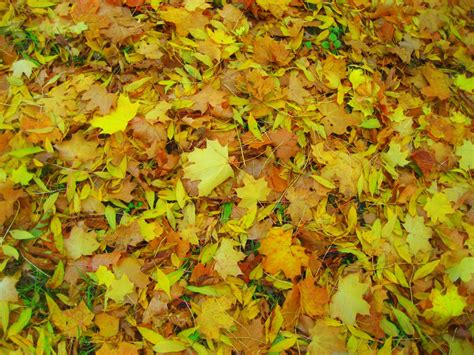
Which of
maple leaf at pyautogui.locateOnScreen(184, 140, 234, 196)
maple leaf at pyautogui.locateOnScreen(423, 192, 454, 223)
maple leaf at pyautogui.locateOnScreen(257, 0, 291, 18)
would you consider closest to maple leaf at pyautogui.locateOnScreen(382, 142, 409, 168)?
maple leaf at pyautogui.locateOnScreen(423, 192, 454, 223)

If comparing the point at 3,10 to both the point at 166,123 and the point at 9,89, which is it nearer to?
the point at 9,89

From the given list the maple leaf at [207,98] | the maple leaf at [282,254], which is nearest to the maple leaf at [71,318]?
the maple leaf at [282,254]

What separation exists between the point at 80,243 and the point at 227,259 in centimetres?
50

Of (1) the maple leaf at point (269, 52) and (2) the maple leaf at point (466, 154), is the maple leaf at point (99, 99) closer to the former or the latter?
(1) the maple leaf at point (269, 52)

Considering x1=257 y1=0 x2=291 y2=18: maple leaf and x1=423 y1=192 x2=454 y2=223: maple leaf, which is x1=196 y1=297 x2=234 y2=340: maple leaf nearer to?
x1=423 y1=192 x2=454 y2=223: maple leaf

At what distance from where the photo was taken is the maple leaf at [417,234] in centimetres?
166

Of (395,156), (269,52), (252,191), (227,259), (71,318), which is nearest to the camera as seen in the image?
(71,318)

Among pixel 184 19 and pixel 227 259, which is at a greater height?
pixel 184 19

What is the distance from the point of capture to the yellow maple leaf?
1.69m

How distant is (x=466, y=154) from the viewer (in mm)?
1854

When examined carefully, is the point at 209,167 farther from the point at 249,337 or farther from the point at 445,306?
the point at 445,306

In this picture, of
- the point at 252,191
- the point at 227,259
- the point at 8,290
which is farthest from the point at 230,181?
the point at 8,290

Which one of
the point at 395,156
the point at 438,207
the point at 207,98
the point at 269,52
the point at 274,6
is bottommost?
the point at 438,207

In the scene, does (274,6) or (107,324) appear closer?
(107,324)
